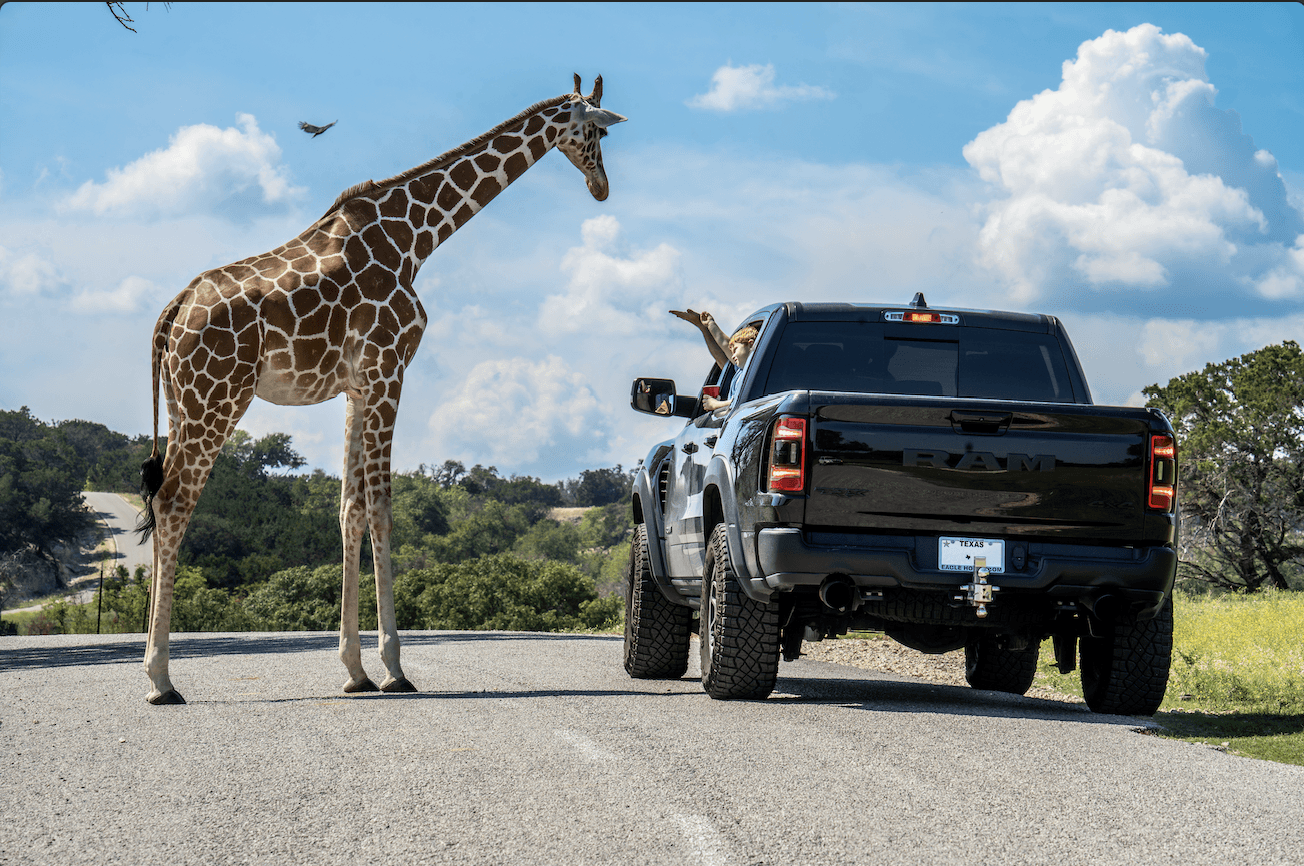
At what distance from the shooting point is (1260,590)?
100ft

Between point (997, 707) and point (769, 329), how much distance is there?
9.32 feet

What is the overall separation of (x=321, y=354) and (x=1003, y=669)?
18.9 feet

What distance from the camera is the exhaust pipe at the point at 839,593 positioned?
21.7ft

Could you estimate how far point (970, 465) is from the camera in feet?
21.6

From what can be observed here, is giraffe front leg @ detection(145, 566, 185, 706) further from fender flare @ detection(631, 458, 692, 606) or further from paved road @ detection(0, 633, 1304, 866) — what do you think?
fender flare @ detection(631, 458, 692, 606)

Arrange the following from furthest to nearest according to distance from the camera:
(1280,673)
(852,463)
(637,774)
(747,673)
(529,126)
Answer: (1280,673)
(529,126)
(747,673)
(852,463)
(637,774)

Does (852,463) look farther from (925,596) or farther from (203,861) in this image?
(203,861)

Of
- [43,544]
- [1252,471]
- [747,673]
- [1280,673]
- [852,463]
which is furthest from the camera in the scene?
[43,544]

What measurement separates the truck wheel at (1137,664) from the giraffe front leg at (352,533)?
15.8ft

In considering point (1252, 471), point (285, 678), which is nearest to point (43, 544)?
point (1252, 471)

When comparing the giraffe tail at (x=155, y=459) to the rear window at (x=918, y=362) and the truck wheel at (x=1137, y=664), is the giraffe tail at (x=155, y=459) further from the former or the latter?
the truck wheel at (x=1137, y=664)

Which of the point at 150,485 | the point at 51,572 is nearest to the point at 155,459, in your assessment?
the point at 150,485

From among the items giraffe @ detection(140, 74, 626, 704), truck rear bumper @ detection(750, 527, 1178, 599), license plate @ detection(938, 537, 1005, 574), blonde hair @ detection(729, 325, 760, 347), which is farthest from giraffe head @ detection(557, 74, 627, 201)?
license plate @ detection(938, 537, 1005, 574)

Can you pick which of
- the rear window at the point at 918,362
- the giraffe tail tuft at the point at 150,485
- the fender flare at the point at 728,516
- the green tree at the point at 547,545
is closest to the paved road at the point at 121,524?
the green tree at the point at 547,545
